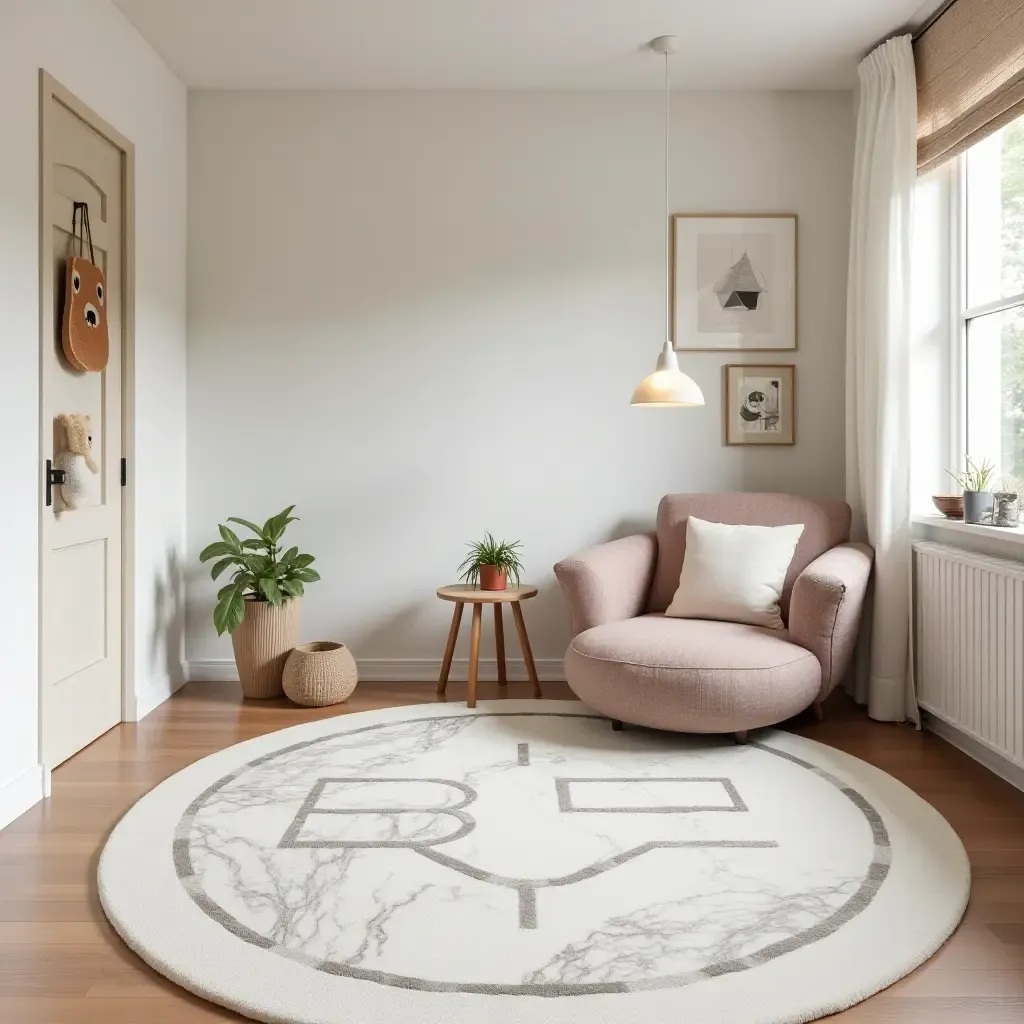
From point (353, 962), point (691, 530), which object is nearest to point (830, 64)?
→ point (691, 530)

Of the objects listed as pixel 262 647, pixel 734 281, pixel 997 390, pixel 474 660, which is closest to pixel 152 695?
pixel 262 647

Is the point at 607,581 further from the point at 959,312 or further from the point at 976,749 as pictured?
the point at 959,312

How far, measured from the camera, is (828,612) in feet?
10.5

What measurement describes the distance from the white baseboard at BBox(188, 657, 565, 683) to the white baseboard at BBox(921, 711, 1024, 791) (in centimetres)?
154

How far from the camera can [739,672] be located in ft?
10.0

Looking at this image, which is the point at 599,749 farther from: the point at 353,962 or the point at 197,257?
the point at 197,257

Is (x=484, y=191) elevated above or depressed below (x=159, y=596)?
above

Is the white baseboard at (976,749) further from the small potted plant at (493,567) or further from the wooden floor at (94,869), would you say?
the small potted plant at (493,567)

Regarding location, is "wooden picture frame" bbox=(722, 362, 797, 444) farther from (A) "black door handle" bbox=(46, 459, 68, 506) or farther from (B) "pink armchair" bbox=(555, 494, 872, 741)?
(A) "black door handle" bbox=(46, 459, 68, 506)

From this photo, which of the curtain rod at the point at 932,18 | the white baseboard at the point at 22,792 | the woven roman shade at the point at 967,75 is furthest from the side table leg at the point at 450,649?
the curtain rod at the point at 932,18

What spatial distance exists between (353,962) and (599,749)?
4.82 ft

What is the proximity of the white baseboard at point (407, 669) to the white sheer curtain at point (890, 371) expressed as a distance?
139 centimetres

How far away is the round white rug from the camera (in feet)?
5.83

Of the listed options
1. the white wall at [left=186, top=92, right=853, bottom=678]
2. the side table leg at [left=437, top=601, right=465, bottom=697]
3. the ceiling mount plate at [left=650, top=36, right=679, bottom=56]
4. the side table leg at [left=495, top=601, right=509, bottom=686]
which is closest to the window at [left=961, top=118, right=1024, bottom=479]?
the white wall at [left=186, top=92, right=853, bottom=678]
